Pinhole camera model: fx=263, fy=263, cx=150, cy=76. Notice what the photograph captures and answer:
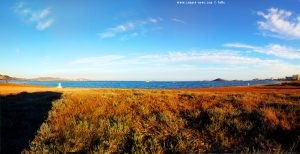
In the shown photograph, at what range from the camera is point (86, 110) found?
12.4m

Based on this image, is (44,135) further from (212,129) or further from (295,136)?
(295,136)

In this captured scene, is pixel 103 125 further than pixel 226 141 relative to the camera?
Yes

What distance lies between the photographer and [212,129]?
852 centimetres

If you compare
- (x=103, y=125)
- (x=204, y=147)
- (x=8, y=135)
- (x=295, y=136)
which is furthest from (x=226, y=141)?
(x=8, y=135)

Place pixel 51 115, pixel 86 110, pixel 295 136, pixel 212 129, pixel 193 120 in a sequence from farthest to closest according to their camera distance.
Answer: pixel 86 110
pixel 51 115
pixel 193 120
pixel 212 129
pixel 295 136

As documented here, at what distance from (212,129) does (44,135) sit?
17.1ft

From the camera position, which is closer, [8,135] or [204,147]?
[204,147]

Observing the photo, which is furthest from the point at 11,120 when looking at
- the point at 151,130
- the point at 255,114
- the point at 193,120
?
the point at 255,114

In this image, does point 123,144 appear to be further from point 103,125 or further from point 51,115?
point 51,115

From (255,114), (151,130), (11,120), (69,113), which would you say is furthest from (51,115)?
(255,114)

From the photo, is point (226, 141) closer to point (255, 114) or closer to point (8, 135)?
point (255, 114)

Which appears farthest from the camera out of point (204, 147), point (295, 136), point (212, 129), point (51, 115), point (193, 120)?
point (51, 115)

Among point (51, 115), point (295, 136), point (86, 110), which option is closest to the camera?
point (295, 136)

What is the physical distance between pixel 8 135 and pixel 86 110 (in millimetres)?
4014
